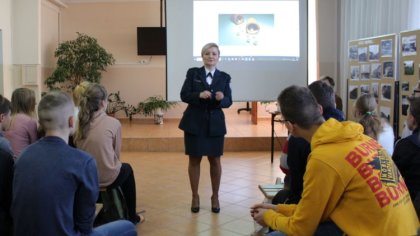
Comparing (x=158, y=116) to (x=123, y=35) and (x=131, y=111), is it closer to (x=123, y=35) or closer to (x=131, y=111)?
(x=131, y=111)

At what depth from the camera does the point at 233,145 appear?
7.30 metres

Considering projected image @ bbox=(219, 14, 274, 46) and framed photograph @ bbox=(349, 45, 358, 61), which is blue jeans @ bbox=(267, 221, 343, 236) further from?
framed photograph @ bbox=(349, 45, 358, 61)

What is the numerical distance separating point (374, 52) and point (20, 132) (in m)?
4.44

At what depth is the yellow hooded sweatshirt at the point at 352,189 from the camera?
1571 millimetres

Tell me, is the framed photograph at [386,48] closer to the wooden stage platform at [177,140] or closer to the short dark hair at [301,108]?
the wooden stage platform at [177,140]

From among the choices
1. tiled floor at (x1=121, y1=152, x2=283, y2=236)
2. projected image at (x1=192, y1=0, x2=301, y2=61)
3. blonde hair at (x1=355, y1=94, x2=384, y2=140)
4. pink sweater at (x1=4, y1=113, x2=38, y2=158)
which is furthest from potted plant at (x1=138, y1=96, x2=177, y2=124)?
blonde hair at (x1=355, y1=94, x2=384, y2=140)

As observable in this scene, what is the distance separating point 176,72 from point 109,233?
3827 mm

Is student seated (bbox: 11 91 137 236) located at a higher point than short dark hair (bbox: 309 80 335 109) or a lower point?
lower

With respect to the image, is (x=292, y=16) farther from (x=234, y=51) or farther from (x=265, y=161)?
(x=265, y=161)

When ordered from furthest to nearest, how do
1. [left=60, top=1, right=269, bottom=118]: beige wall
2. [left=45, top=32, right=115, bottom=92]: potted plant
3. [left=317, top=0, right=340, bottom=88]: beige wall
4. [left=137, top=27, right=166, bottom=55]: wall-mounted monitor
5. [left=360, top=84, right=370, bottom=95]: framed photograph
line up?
[left=60, top=1, right=269, bottom=118]: beige wall, [left=137, top=27, right=166, bottom=55]: wall-mounted monitor, [left=45, top=32, right=115, bottom=92]: potted plant, [left=317, top=0, right=340, bottom=88]: beige wall, [left=360, top=84, right=370, bottom=95]: framed photograph

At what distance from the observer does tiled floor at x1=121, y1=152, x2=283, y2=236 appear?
139 inches

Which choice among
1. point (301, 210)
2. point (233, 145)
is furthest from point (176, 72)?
point (301, 210)

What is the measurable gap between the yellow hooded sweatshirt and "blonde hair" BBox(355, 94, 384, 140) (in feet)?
4.56

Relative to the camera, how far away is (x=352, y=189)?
5.20 feet
